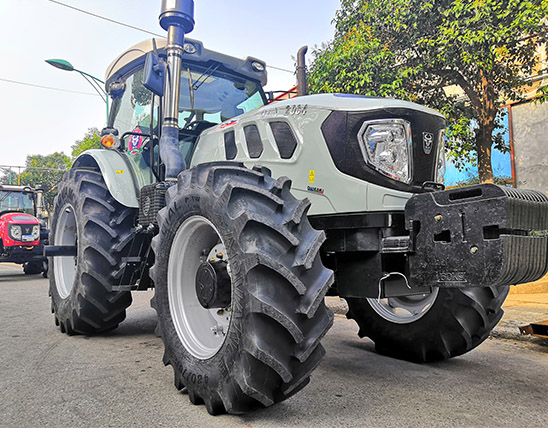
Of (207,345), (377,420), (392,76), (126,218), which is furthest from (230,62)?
(392,76)

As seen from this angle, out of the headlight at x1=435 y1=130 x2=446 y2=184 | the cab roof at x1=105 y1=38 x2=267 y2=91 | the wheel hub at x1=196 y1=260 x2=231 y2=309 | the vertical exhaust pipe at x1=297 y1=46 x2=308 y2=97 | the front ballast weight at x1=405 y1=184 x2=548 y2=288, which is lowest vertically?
the wheel hub at x1=196 y1=260 x2=231 y2=309

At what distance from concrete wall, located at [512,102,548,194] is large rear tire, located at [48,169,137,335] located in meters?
12.5

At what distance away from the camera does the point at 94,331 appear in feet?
15.8

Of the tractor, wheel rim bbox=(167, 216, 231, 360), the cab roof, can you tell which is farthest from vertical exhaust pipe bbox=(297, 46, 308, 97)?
wheel rim bbox=(167, 216, 231, 360)

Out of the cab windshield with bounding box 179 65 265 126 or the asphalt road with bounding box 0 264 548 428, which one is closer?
the asphalt road with bounding box 0 264 548 428

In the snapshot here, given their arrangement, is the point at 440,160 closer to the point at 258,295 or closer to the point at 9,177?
the point at 258,295

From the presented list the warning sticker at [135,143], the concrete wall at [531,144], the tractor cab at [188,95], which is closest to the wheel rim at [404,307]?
the tractor cab at [188,95]

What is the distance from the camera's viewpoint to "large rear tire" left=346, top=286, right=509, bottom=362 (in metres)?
3.60

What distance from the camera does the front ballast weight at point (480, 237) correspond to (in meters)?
2.26

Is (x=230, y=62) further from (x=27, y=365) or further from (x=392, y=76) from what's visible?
(x=392, y=76)

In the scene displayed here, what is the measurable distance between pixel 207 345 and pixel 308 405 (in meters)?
0.76

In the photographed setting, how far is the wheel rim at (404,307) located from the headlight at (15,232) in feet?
41.7

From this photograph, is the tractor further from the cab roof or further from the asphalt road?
the asphalt road

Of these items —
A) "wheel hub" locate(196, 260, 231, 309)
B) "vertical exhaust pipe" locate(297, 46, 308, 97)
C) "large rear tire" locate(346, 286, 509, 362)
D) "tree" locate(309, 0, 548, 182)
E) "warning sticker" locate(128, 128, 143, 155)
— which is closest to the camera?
"wheel hub" locate(196, 260, 231, 309)
